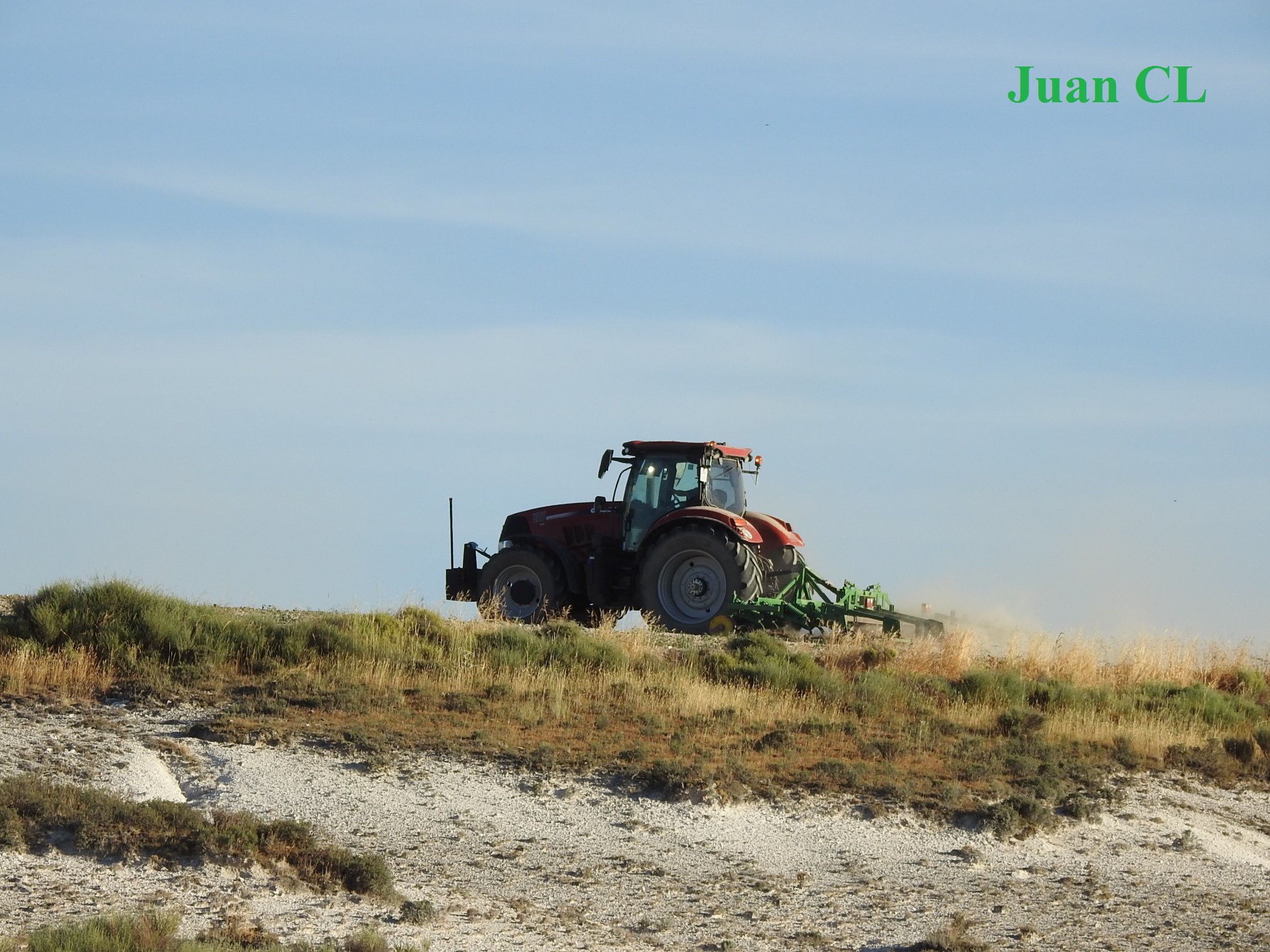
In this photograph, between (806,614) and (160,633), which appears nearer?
(160,633)

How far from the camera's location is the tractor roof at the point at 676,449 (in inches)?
788

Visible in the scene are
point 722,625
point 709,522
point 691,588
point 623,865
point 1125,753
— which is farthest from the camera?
point 691,588

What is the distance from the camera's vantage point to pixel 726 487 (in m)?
20.5

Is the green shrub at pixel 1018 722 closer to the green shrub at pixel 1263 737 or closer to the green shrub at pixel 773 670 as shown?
the green shrub at pixel 773 670

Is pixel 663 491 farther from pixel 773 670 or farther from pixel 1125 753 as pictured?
pixel 1125 753

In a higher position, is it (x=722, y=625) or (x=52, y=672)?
(x=722, y=625)

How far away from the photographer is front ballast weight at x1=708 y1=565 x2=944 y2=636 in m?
19.0

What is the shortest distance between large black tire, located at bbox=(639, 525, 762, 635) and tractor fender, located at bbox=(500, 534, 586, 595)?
3.99ft

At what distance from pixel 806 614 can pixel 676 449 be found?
2896mm

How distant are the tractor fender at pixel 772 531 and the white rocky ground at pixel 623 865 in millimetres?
7430

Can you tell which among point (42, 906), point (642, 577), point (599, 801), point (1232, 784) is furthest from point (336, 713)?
point (1232, 784)

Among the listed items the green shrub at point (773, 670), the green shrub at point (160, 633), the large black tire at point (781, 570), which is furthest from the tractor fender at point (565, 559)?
the green shrub at point (160, 633)

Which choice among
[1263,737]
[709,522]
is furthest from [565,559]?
[1263,737]

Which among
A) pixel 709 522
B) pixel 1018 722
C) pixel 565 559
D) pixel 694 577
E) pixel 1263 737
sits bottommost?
pixel 1263 737
